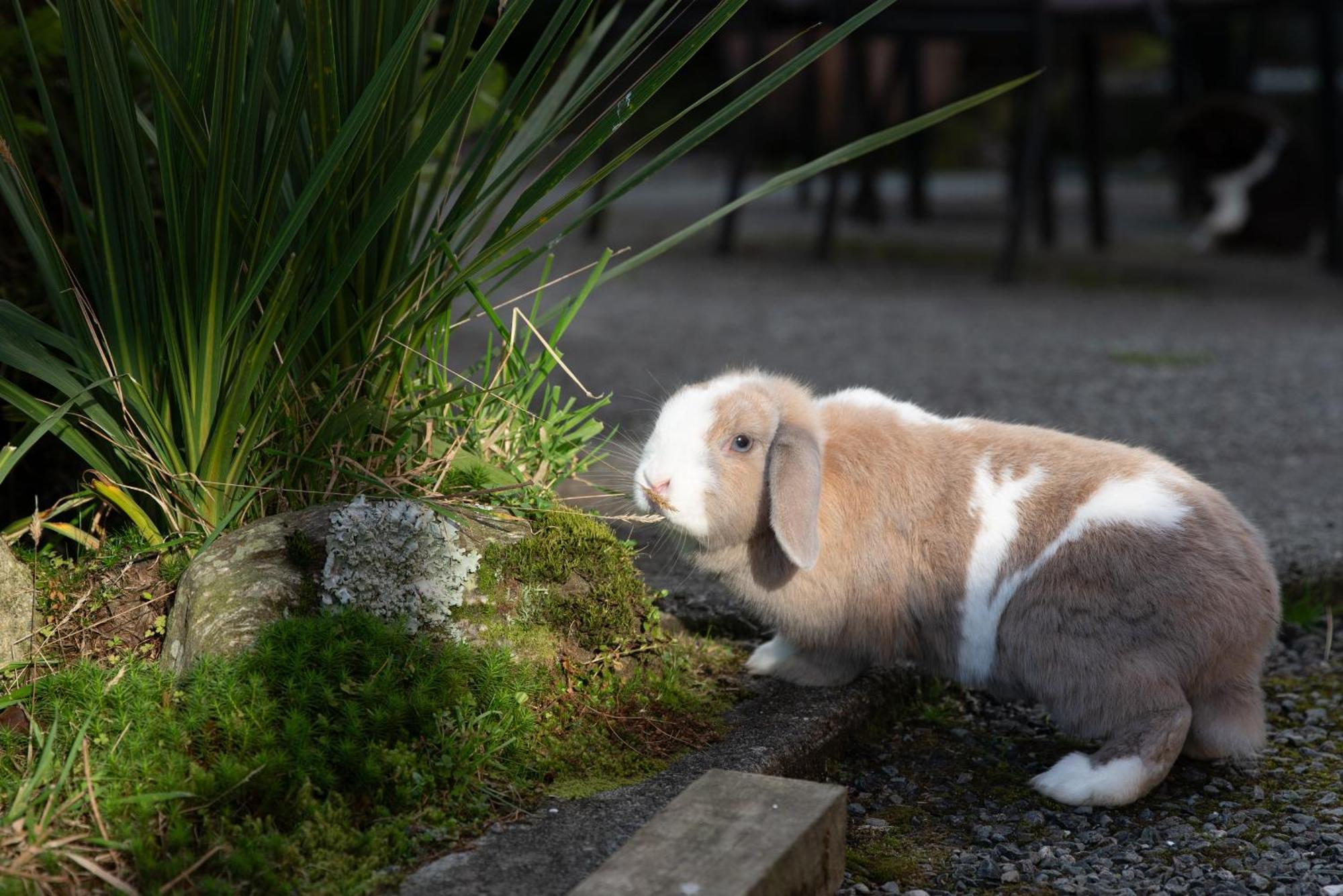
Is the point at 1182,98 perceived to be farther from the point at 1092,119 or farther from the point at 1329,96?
the point at 1329,96

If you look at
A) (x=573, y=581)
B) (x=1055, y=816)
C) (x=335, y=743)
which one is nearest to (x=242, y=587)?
(x=335, y=743)

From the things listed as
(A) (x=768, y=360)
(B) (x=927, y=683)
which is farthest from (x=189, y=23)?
(A) (x=768, y=360)

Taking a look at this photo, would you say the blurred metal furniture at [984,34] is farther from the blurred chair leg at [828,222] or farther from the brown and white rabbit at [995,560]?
the brown and white rabbit at [995,560]

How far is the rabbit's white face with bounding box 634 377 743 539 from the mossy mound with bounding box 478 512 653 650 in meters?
0.11

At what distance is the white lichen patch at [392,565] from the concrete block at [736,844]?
1.60 feet

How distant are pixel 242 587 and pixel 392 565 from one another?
0.71 ft

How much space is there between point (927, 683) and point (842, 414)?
0.56 meters

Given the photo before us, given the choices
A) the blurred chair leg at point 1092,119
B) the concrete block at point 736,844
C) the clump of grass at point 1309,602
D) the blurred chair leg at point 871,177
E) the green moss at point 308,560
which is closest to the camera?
the concrete block at point 736,844

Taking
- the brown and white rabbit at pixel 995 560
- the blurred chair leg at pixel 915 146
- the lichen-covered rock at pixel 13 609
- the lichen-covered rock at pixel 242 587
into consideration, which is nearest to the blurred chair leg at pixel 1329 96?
the blurred chair leg at pixel 915 146

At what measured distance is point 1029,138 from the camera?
6.09 m

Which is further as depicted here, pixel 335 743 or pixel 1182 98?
pixel 1182 98

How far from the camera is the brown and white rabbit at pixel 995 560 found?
2143mm

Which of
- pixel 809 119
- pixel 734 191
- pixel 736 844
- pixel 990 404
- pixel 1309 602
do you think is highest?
pixel 809 119

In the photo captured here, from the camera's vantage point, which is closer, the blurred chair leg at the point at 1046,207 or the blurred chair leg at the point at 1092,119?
the blurred chair leg at the point at 1092,119
